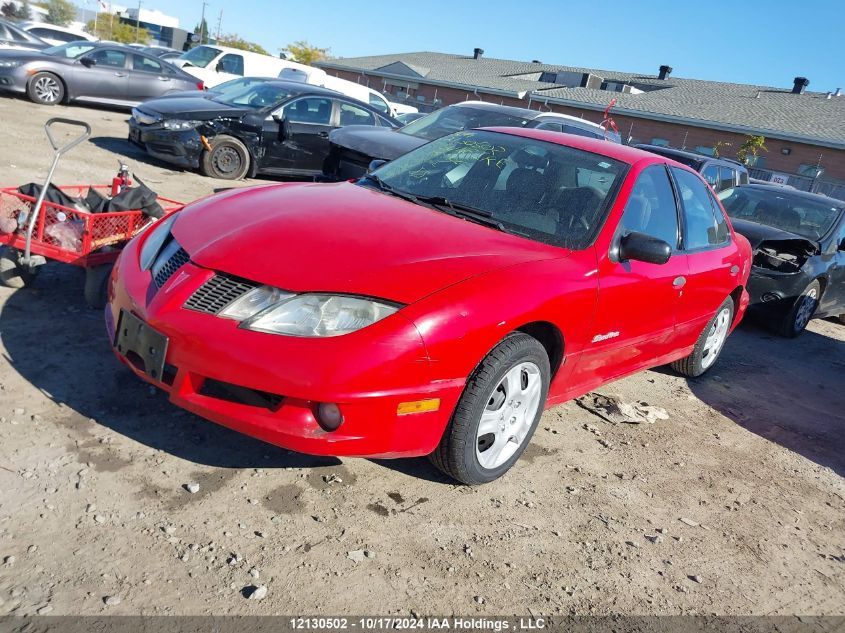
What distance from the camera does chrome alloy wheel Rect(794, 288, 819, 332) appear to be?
7730mm

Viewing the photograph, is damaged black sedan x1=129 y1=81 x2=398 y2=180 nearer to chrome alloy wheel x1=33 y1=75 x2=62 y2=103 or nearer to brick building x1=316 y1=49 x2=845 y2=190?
chrome alloy wheel x1=33 y1=75 x2=62 y2=103

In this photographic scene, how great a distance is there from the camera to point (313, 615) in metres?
2.45

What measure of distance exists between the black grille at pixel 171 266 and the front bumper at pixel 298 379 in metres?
0.14

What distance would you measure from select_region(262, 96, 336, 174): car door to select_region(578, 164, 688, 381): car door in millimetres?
6763

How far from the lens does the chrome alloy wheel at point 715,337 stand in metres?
5.61

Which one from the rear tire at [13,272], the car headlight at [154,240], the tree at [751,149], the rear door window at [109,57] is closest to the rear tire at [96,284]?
the rear tire at [13,272]

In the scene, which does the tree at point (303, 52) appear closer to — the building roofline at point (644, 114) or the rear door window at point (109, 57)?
the building roofline at point (644, 114)

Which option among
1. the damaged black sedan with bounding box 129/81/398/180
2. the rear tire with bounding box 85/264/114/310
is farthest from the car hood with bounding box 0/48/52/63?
the rear tire with bounding box 85/264/114/310

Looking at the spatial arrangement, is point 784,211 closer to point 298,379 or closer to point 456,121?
point 456,121

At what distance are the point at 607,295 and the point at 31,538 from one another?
2813 mm

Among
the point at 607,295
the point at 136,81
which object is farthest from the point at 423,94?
the point at 607,295

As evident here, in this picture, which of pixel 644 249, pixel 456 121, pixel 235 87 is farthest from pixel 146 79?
pixel 644 249

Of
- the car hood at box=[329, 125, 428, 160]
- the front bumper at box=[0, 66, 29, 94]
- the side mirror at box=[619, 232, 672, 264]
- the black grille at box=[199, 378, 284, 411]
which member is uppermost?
the car hood at box=[329, 125, 428, 160]

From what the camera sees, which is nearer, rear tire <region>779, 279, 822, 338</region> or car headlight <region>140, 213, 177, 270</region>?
car headlight <region>140, 213, 177, 270</region>
